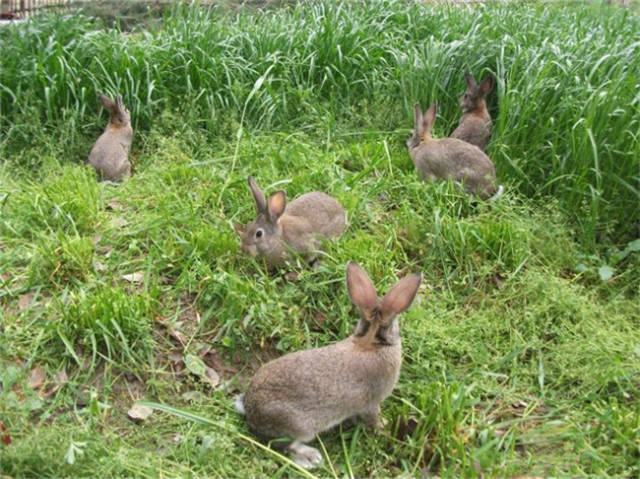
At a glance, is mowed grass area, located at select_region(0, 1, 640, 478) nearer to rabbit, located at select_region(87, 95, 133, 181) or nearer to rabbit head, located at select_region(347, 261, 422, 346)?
rabbit, located at select_region(87, 95, 133, 181)

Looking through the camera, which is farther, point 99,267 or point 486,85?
point 486,85

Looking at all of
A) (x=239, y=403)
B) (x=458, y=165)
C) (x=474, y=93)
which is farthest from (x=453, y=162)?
(x=239, y=403)

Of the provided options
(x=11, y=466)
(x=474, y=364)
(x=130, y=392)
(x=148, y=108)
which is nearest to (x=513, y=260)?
(x=474, y=364)

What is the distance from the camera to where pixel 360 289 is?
3.50 meters

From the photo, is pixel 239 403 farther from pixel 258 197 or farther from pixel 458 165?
pixel 458 165

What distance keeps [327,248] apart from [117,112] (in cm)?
266

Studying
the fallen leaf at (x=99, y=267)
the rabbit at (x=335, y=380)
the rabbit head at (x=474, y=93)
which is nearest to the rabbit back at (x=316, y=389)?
the rabbit at (x=335, y=380)

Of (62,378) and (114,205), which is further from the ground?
(114,205)

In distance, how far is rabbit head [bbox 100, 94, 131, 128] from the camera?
20.3 ft

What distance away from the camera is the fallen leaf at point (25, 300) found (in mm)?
4103

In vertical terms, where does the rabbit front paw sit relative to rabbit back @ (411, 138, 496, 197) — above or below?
below

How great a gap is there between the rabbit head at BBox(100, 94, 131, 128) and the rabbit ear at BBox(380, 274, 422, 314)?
3667 mm

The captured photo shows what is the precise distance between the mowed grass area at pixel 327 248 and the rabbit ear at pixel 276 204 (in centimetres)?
33

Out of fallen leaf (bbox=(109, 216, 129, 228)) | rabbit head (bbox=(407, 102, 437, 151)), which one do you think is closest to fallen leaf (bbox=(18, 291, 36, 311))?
fallen leaf (bbox=(109, 216, 129, 228))
